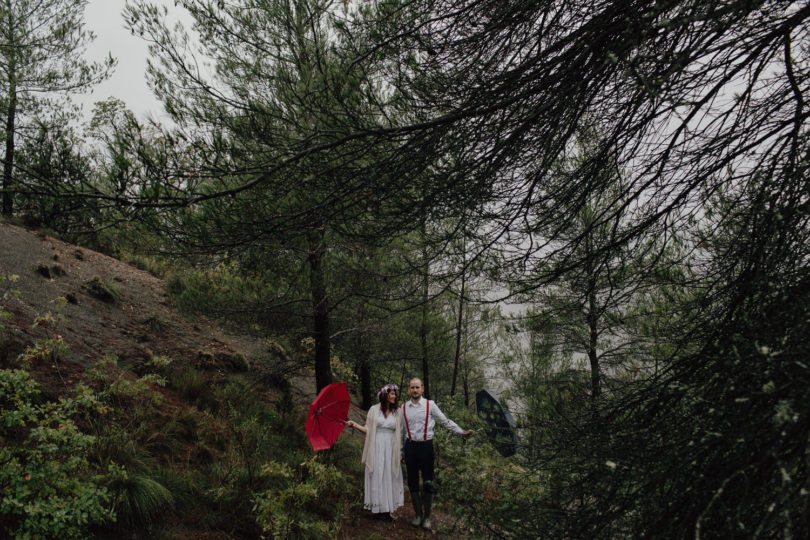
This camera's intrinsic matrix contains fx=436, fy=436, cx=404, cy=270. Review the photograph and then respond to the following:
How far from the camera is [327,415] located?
17.7 ft

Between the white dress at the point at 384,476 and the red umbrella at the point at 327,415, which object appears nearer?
the red umbrella at the point at 327,415

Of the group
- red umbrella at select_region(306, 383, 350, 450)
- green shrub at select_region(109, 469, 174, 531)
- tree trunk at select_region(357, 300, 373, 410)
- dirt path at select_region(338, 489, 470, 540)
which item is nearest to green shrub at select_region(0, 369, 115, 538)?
green shrub at select_region(109, 469, 174, 531)

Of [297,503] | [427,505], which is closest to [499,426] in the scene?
[297,503]

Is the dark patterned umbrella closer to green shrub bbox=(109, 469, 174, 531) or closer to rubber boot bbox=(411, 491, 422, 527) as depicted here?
rubber boot bbox=(411, 491, 422, 527)

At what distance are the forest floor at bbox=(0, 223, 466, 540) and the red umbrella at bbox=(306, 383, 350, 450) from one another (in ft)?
3.26

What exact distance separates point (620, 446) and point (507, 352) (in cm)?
1429

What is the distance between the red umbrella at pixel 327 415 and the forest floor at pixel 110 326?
99cm

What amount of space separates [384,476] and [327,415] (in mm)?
1060

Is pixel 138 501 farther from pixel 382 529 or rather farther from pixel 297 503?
pixel 382 529

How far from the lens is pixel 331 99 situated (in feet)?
9.78

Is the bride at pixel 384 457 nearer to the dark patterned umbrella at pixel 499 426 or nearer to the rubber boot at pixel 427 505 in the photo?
the rubber boot at pixel 427 505

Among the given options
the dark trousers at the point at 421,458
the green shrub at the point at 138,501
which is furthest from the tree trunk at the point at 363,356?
the green shrub at the point at 138,501

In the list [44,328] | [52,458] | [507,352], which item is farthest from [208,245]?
[507,352]

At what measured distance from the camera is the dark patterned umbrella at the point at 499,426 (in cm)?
260
